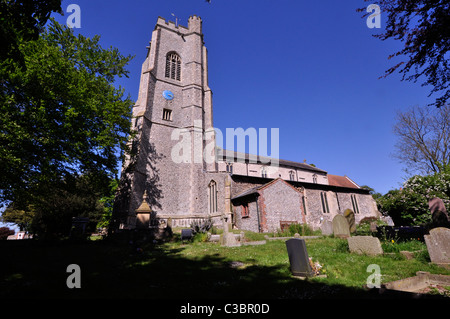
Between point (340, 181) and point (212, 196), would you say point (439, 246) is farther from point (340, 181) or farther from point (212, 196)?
point (340, 181)

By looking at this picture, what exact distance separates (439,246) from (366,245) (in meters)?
1.91

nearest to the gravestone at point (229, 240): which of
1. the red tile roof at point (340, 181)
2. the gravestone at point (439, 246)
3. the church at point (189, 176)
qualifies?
the church at point (189, 176)

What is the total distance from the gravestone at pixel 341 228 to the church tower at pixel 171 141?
10.8 meters

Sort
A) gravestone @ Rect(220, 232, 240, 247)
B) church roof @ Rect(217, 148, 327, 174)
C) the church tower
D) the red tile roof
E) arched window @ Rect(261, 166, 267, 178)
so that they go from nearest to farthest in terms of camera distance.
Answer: gravestone @ Rect(220, 232, 240, 247) → the church tower → church roof @ Rect(217, 148, 327, 174) → arched window @ Rect(261, 166, 267, 178) → the red tile roof

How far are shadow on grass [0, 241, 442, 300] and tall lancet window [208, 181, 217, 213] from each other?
13.6 metres

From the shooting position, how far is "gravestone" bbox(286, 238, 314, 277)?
17.5ft

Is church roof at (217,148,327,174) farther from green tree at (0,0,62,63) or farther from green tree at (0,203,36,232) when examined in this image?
green tree at (0,0,62,63)

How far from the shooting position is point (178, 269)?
20.5 ft

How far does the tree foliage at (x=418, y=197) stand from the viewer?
50.3 feet

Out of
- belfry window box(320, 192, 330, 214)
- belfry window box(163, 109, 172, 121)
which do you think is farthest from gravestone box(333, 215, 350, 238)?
belfry window box(163, 109, 172, 121)

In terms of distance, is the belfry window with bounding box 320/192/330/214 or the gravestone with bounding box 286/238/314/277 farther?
the belfry window with bounding box 320/192/330/214

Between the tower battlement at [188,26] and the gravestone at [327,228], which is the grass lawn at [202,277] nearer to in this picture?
the gravestone at [327,228]

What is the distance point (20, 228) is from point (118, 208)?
29360mm
